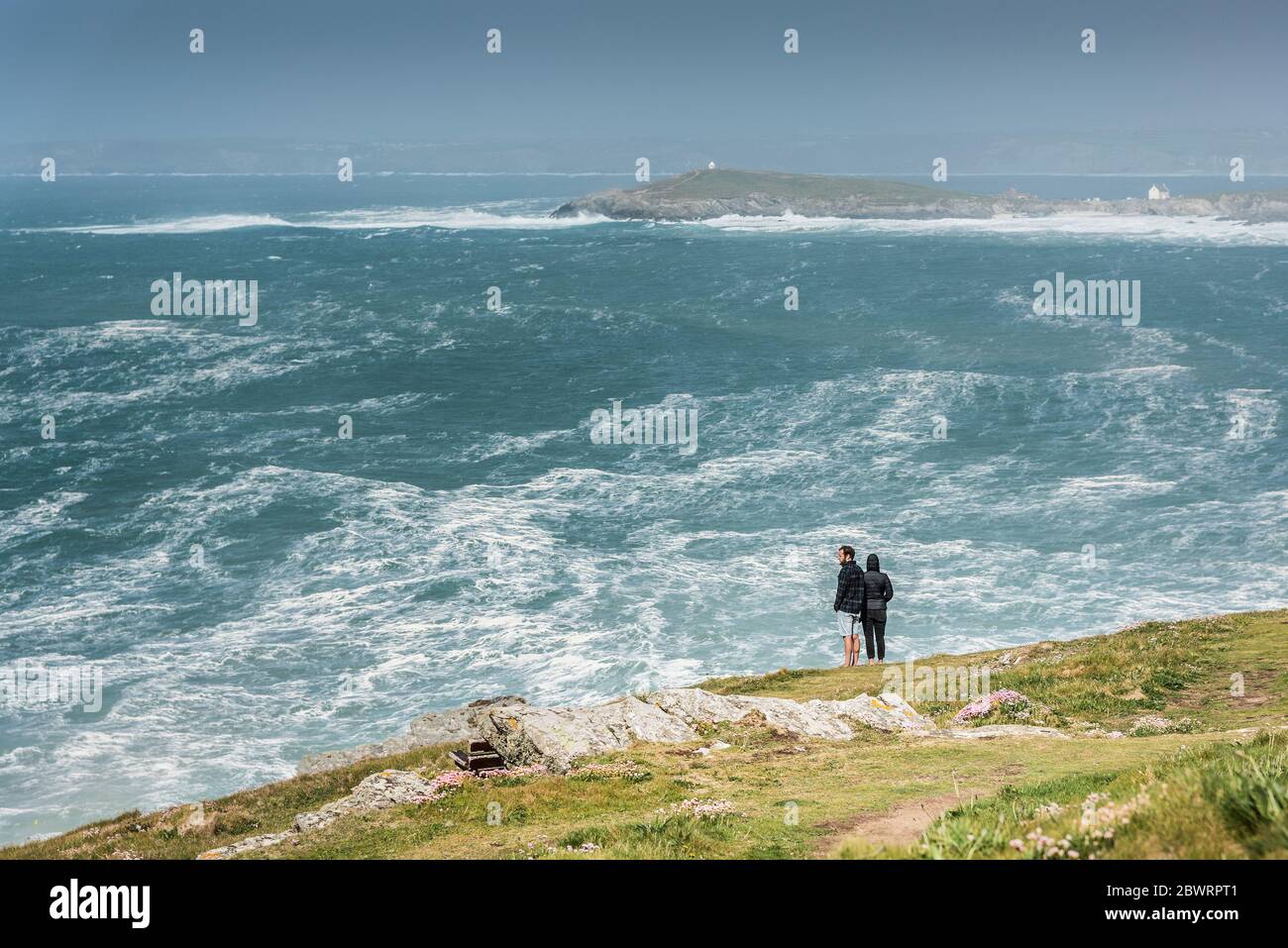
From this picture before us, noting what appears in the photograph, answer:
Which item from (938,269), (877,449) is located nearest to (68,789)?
(877,449)

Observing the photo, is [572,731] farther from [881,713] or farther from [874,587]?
[874,587]

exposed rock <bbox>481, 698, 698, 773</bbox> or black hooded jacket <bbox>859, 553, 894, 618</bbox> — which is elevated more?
black hooded jacket <bbox>859, 553, 894, 618</bbox>

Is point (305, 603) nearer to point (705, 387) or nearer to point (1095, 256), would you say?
point (705, 387)

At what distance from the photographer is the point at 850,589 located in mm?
29688

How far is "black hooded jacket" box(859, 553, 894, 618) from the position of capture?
29234 mm

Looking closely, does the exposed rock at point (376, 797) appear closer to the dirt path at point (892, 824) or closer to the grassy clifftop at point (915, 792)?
the grassy clifftop at point (915, 792)

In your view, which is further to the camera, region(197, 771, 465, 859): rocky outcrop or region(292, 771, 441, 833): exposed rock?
region(292, 771, 441, 833): exposed rock

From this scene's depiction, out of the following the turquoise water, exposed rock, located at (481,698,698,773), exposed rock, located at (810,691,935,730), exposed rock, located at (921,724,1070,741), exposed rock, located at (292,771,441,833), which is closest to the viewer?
exposed rock, located at (292,771,441,833)

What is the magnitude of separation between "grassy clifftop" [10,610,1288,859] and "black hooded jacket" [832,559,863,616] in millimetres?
1989

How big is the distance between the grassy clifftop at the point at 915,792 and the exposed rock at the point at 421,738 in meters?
2.61

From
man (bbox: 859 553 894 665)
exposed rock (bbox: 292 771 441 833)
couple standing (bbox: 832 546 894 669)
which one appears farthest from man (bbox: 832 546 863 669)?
exposed rock (bbox: 292 771 441 833)

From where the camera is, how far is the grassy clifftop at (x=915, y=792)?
9.28m

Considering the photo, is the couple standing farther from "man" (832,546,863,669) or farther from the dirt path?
the dirt path
